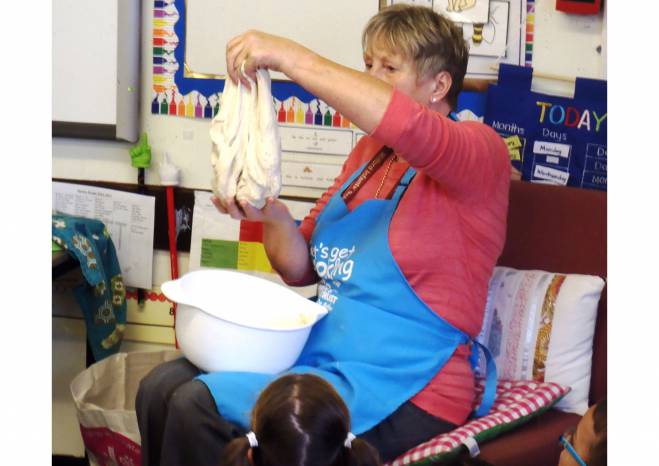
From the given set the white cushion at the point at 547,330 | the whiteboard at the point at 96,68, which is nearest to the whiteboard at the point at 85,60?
the whiteboard at the point at 96,68

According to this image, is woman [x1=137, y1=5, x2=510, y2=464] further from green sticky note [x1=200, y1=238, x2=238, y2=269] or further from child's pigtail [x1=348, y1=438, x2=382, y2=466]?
green sticky note [x1=200, y1=238, x2=238, y2=269]

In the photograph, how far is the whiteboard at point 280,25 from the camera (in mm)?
2129

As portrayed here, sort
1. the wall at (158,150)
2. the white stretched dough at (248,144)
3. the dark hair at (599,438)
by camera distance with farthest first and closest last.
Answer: the wall at (158,150) → the white stretched dough at (248,144) → the dark hair at (599,438)

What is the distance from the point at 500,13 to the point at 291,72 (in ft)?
3.17

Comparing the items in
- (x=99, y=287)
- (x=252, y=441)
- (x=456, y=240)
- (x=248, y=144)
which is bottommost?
(x=99, y=287)

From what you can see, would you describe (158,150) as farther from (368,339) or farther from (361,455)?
(361,455)

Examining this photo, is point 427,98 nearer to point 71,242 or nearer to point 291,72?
point 291,72

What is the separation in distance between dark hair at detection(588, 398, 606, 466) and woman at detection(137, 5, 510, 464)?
38 centimetres

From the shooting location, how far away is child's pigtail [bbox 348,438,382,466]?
1117 millimetres

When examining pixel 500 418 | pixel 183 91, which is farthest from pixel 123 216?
pixel 500 418

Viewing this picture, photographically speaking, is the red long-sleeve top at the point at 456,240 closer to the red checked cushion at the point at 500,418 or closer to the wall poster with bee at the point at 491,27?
the red checked cushion at the point at 500,418

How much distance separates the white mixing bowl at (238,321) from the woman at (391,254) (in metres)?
0.03

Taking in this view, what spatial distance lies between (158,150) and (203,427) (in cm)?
115

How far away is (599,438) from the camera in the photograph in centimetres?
102
